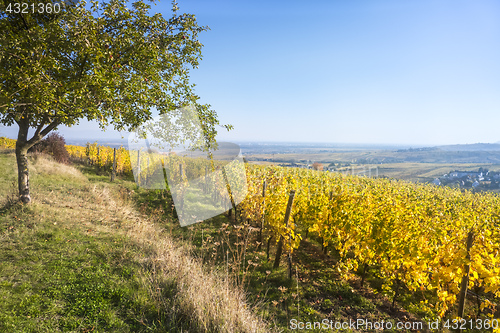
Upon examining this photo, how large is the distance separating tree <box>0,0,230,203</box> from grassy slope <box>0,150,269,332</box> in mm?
2099

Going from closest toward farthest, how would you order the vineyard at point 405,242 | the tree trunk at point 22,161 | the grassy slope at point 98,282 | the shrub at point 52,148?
the grassy slope at point 98,282 < the vineyard at point 405,242 < the tree trunk at point 22,161 < the shrub at point 52,148

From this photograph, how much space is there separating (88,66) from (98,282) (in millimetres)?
4932

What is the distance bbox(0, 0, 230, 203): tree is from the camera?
185 inches

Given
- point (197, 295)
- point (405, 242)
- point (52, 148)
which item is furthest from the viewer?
point (52, 148)

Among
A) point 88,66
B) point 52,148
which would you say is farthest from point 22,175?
point 52,148

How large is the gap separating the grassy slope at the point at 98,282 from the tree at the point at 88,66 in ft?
6.89

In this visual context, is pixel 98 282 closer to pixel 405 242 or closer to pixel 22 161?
pixel 22 161

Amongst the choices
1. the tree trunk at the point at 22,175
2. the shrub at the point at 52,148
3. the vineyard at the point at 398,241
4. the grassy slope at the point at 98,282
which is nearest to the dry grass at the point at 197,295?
the grassy slope at the point at 98,282

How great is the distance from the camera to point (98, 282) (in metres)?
3.98

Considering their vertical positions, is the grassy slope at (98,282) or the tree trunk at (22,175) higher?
the tree trunk at (22,175)

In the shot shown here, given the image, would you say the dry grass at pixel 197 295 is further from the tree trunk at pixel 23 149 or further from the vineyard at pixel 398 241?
the tree trunk at pixel 23 149

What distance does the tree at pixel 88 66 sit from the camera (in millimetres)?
4703

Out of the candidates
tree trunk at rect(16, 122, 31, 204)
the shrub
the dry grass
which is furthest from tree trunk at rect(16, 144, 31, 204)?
the shrub

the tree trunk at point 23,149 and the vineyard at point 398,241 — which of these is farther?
the tree trunk at point 23,149
